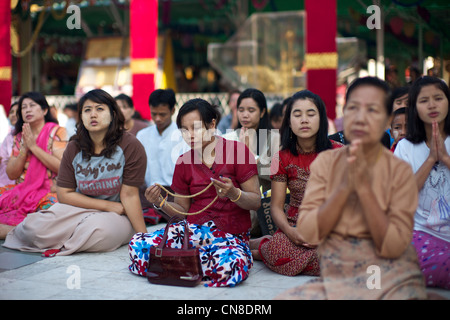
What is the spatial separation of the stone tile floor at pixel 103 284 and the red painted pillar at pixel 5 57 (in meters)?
5.03

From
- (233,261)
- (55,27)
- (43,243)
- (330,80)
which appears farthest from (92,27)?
(233,261)

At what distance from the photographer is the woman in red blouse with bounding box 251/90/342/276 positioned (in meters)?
3.43

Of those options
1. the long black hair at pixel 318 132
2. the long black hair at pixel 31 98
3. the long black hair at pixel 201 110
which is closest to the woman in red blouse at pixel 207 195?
the long black hair at pixel 201 110

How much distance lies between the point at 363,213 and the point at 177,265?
51.9 inches

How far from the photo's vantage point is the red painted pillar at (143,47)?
30.3ft

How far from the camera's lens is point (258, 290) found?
122 inches

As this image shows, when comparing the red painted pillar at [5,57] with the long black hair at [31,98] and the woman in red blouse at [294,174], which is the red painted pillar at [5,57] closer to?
the long black hair at [31,98]

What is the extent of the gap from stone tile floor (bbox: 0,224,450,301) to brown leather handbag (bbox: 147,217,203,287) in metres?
0.05

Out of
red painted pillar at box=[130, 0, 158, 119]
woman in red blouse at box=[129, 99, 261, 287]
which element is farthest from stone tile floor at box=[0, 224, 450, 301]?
red painted pillar at box=[130, 0, 158, 119]

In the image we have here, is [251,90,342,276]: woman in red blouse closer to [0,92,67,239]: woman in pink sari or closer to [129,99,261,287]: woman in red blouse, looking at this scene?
[129,99,261,287]: woman in red blouse

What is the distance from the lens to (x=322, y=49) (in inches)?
270

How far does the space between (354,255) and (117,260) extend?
84.3 inches

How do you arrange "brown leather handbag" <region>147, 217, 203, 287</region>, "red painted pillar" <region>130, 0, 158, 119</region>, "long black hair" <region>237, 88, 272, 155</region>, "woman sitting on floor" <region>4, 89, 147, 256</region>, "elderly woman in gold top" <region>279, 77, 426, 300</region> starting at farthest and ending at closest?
"red painted pillar" <region>130, 0, 158, 119</region>, "long black hair" <region>237, 88, 272, 155</region>, "woman sitting on floor" <region>4, 89, 147, 256</region>, "brown leather handbag" <region>147, 217, 203, 287</region>, "elderly woman in gold top" <region>279, 77, 426, 300</region>
